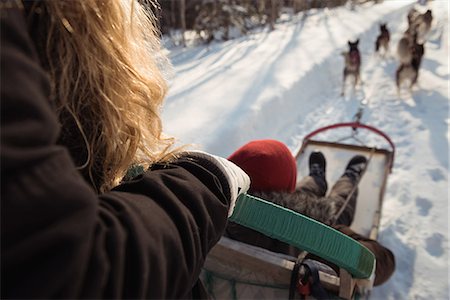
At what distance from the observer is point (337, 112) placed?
4.15 meters

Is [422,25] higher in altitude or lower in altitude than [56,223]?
lower

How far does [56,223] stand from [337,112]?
410 centimetres

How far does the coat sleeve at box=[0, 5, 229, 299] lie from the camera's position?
0.31m

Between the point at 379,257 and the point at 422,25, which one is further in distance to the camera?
the point at 422,25

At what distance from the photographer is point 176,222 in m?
0.47

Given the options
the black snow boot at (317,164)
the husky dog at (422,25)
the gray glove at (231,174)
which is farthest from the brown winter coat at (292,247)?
the husky dog at (422,25)

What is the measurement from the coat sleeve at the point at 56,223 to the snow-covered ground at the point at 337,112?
88 centimetres

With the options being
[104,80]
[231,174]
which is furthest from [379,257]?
[104,80]

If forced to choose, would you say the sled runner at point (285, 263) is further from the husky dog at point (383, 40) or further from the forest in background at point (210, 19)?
the forest in background at point (210, 19)

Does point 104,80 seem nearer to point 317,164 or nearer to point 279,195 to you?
point 279,195

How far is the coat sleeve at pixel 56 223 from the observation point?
310 millimetres

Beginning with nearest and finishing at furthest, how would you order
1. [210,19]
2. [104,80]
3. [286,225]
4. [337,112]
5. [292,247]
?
[104,80] < [286,225] < [292,247] < [337,112] < [210,19]

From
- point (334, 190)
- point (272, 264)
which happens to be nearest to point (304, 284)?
point (272, 264)

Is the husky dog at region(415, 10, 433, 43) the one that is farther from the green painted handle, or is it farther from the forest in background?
the green painted handle
